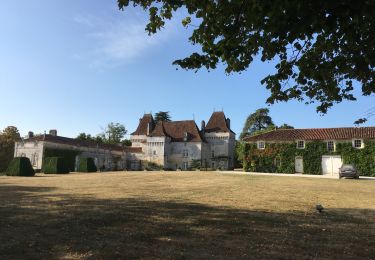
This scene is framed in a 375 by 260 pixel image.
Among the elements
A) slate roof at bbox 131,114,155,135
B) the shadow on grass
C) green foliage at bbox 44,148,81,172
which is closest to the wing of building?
slate roof at bbox 131,114,155,135

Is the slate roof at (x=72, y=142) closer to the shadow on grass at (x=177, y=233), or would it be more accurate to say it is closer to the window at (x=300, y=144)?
the window at (x=300, y=144)

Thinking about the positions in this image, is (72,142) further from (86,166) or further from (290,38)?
(290,38)

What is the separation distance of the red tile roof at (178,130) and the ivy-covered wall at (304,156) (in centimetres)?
1904

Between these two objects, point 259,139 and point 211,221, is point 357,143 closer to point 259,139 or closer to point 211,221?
point 259,139

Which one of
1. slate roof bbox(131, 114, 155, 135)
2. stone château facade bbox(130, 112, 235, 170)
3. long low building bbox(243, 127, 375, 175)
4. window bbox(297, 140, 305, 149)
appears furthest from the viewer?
slate roof bbox(131, 114, 155, 135)

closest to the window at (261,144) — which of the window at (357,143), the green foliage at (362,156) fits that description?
the green foliage at (362,156)

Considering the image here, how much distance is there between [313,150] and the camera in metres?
43.5

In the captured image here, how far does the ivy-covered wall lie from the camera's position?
4059cm

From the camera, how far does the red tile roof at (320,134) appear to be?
41722 millimetres

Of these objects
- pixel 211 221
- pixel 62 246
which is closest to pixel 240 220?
pixel 211 221

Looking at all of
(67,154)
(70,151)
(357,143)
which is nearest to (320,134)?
(357,143)

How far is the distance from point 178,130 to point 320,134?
30020 mm

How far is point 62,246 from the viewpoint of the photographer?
5.99 m

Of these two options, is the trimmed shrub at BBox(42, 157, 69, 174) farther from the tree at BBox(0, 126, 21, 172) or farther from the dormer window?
the dormer window
